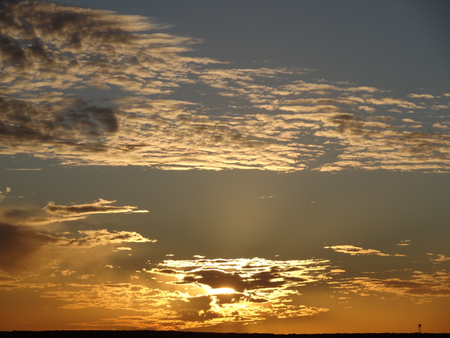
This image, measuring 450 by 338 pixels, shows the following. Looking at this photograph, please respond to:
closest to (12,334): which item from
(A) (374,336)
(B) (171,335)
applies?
(B) (171,335)

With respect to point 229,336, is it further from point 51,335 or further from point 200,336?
point 51,335

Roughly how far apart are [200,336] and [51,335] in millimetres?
29662

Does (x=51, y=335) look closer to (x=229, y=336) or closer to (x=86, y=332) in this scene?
(x=86, y=332)

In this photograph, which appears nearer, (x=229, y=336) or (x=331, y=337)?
(x=331, y=337)

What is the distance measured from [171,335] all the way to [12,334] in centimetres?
2985

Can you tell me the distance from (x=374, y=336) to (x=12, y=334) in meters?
68.1

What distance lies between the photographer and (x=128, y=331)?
112 metres

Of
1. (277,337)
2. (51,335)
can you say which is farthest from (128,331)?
(277,337)

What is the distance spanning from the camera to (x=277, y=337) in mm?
111562

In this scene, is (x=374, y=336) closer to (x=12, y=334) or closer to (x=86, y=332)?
(x=86, y=332)

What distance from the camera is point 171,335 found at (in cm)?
11281

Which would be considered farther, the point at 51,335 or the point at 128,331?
the point at 128,331

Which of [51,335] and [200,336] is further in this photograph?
[200,336]

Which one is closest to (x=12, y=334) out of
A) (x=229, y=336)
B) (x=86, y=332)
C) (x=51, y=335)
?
(x=51, y=335)
